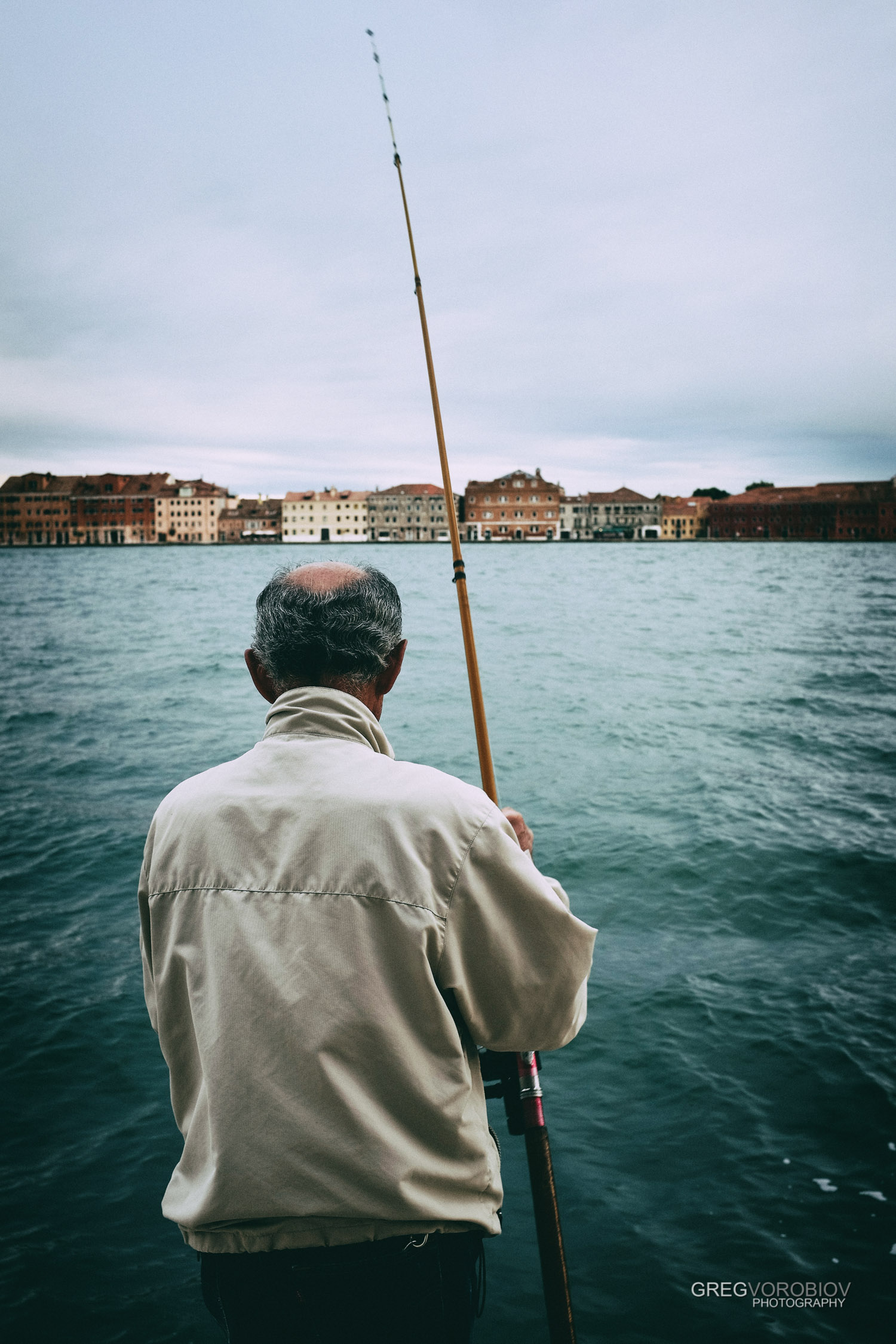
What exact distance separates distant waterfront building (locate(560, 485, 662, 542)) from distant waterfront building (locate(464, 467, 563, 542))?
6.95m

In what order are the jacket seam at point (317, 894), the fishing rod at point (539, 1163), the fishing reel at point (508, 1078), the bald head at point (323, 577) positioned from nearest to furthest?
the jacket seam at point (317, 894) < the bald head at point (323, 577) < the fishing rod at point (539, 1163) < the fishing reel at point (508, 1078)

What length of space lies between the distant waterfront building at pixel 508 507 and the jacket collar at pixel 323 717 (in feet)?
397

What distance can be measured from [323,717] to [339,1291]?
0.90 meters

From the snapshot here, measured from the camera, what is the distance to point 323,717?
4.62 ft

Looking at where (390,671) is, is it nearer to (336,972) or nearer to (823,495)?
(336,972)

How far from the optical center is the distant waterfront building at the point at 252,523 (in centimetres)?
12275

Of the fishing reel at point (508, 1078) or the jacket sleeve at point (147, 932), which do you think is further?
the fishing reel at point (508, 1078)

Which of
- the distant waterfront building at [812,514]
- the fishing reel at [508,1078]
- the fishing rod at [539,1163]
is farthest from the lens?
the distant waterfront building at [812,514]

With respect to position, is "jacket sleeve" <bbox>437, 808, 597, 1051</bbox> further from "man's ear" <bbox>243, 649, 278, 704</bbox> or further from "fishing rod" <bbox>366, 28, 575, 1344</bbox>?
"man's ear" <bbox>243, 649, 278, 704</bbox>

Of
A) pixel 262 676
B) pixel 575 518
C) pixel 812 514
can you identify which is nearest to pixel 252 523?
pixel 575 518

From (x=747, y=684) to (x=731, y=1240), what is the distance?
14.2m

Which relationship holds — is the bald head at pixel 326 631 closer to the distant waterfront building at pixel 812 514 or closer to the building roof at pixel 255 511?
the building roof at pixel 255 511

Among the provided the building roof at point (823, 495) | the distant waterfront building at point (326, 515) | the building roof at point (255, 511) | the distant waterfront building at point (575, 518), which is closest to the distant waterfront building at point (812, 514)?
the building roof at point (823, 495)

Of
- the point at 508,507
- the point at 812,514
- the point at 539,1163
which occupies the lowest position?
the point at 539,1163
